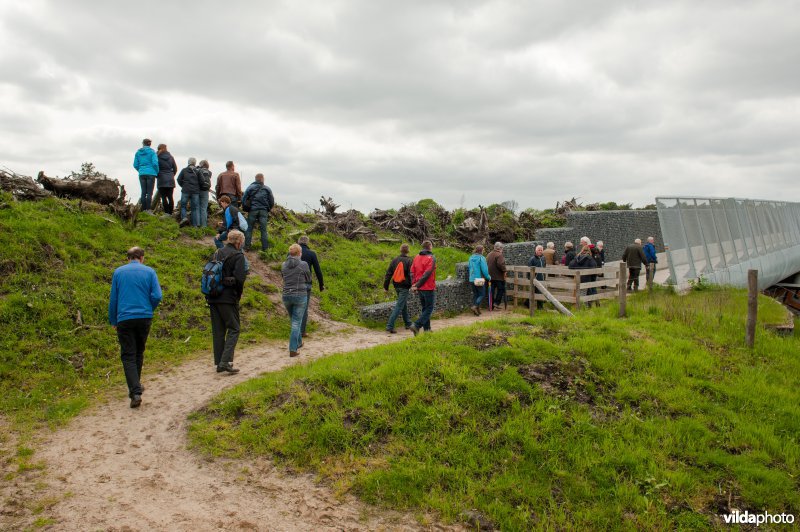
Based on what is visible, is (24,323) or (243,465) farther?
(24,323)

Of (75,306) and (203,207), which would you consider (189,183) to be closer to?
(203,207)

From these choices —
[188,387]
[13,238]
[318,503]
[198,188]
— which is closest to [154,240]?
[198,188]

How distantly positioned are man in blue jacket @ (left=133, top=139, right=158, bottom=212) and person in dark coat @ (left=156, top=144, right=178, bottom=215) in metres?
0.22

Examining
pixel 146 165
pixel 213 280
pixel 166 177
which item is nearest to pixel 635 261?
pixel 213 280

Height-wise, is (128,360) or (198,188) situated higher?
(198,188)

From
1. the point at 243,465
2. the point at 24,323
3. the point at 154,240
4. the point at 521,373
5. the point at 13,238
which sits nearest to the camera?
the point at 243,465

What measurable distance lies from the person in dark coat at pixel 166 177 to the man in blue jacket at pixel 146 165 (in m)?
0.22

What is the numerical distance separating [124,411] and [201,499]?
111 inches

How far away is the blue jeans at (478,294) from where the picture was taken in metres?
14.7

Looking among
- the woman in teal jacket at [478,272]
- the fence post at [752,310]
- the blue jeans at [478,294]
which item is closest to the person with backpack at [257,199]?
the woman in teal jacket at [478,272]

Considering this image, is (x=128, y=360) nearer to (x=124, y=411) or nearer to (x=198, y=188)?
(x=124, y=411)

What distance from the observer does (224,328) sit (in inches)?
331

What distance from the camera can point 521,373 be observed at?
6.94 metres

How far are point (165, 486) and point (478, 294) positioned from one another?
36.2 ft
